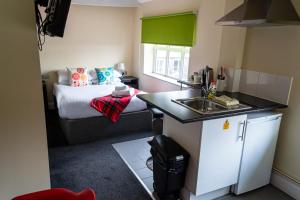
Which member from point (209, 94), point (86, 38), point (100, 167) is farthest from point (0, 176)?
point (86, 38)

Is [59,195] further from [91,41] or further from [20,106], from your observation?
[91,41]

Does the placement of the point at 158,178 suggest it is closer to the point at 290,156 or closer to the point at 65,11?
the point at 290,156

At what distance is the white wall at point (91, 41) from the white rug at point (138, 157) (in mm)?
2399

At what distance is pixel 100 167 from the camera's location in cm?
274

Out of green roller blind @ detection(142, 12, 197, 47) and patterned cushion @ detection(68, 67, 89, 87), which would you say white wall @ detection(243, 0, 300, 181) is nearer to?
green roller blind @ detection(142, 12, 197, 47)

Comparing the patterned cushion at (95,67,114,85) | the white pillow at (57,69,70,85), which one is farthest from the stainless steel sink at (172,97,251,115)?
the white pillow at (57,69,70,85)

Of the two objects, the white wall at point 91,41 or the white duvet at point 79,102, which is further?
the white wall at point 91,41

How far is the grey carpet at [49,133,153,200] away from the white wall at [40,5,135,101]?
7.10 feet

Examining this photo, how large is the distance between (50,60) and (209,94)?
3536 millimetres

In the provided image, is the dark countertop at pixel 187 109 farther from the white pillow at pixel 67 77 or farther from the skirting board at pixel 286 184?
the white pillow at pixel 67 77

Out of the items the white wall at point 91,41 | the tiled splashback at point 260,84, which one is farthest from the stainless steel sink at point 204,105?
the white wall at point 91,41

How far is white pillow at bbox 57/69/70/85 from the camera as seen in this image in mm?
4555

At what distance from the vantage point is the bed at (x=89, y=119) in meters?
3.26

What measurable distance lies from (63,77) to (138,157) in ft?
8.26
